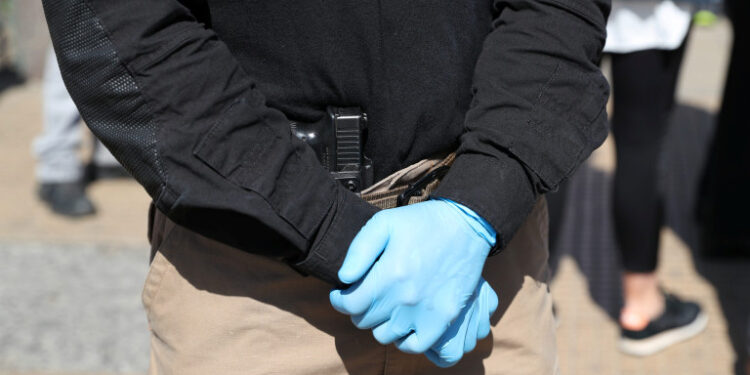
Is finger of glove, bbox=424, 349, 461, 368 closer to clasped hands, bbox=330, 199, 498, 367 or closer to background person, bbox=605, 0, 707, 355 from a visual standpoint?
clasped hands, bbox=330, 199, 498, 367

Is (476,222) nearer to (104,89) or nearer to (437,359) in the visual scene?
(437,359)

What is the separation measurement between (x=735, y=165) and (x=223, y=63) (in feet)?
9.18

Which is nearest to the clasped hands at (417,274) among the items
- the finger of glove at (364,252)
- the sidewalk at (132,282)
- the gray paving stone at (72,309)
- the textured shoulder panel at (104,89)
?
the finger of glove at (364,252)

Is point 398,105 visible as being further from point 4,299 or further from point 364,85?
point 4,299

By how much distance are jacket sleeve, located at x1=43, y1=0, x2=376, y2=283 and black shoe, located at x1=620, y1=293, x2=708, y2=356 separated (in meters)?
2.10

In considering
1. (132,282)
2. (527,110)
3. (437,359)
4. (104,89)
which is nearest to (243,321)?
(437,359)

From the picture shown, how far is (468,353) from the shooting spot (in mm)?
1582

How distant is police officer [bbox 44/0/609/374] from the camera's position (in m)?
1.31

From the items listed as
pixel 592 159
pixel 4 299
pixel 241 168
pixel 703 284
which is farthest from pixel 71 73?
pixel 592 159

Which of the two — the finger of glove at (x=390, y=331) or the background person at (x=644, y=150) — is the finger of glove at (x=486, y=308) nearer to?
the finger of glove at (x=390, y=331)

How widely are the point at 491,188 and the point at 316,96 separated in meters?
0.32

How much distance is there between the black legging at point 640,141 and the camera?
2.88 m

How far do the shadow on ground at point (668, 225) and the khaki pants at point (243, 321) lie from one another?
1655mm

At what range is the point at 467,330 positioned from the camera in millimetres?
1466
